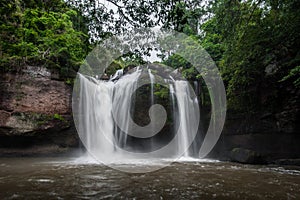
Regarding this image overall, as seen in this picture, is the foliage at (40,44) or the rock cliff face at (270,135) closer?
the rock cliff face at (270,135)

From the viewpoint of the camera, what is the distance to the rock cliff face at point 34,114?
926cm

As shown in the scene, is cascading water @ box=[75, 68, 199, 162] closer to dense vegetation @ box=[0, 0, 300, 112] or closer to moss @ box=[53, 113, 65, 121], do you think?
moss @ box=[53, 113, 65, 121]

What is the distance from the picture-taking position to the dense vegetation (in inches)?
153

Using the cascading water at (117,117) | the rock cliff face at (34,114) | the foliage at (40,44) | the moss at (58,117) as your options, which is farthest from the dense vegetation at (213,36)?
the moss at (58,117)

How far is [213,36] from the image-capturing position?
44.3 feet

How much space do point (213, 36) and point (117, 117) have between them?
771 cm

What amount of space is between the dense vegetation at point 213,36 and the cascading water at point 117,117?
59.2 inches

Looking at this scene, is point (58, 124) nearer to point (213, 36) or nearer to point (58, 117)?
point (58, 117)

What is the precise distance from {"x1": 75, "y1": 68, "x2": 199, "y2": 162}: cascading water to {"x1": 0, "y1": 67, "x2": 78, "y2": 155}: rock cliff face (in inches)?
29.4

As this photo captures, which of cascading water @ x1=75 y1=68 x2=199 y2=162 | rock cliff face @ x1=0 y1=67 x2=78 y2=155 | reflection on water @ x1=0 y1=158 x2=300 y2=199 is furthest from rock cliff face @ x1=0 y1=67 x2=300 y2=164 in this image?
reflection on water @ x1=0 y1=158 x2=300 y2=199

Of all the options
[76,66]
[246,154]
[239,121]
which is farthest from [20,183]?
[239,121]

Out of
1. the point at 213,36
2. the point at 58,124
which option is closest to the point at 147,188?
the point at 58,124

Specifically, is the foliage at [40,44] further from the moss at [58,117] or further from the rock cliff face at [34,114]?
the moss at [58,117]

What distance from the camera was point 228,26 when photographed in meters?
5.65
